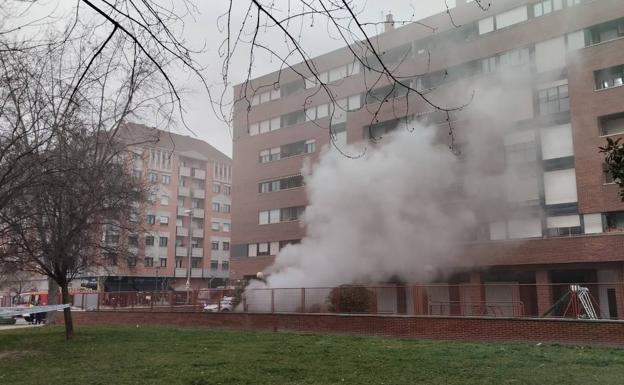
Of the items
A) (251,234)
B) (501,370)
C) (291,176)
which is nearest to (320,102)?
(291,176)

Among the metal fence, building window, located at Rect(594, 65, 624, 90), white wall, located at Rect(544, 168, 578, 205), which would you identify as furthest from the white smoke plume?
the metal fence

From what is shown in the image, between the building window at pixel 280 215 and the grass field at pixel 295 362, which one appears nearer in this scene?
the grass field at pixel 295 362

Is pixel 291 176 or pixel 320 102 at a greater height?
pixel 320 102

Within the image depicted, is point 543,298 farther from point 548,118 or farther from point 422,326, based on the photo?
point 548,118

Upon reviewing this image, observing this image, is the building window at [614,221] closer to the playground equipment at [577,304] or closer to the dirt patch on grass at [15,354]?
the playground equipment at [577,304]

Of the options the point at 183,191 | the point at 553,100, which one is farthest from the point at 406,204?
the point at 183,191

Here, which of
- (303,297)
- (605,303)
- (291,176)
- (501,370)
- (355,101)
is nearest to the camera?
(501,370)

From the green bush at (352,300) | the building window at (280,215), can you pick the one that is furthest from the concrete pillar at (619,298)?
the building window at (280,215)

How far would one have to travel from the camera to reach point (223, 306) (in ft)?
73.2

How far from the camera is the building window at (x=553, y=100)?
26.1m

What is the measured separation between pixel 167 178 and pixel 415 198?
142 feet

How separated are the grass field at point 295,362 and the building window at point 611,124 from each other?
15170mm

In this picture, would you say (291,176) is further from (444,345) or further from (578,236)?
(444,345)

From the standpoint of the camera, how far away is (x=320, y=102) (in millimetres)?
35188
